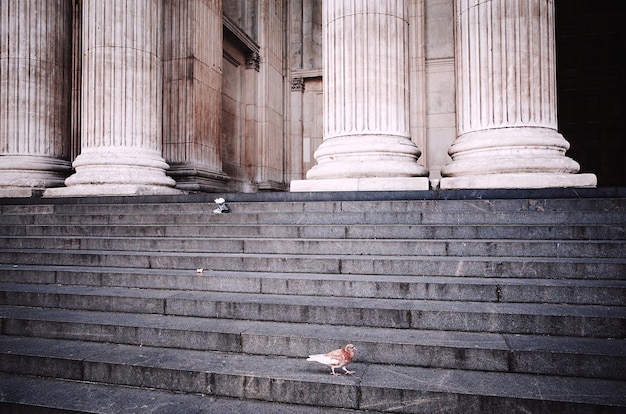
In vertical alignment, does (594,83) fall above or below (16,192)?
above

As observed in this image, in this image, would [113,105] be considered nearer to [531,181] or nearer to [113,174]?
[113,174]

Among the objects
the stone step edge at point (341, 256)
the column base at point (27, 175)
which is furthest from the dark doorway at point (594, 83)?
the column base at point (27, 175)

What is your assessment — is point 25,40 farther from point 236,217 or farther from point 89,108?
point 236,217

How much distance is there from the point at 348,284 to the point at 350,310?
19.5 inches

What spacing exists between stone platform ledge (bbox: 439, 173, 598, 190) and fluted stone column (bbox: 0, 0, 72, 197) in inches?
402

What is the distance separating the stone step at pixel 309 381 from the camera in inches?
118

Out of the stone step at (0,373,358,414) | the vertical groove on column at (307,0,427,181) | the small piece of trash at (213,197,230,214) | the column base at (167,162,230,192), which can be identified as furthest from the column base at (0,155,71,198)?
the stone step at (0,373,358,414)

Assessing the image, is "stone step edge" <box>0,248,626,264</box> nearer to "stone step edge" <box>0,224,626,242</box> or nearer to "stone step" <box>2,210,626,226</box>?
"stone step edge" <box>0,224,626,242</box>

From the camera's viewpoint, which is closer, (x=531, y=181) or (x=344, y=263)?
(x=344, y=263)

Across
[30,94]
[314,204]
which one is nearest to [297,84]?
[30,94]

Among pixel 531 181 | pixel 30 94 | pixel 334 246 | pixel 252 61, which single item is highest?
pixel 252 61

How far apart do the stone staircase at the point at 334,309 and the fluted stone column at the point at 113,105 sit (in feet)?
8.94

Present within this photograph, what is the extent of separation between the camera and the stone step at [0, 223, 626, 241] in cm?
546

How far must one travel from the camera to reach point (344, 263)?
5172 mm
